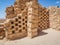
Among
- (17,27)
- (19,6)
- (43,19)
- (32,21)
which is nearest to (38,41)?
(32,21)

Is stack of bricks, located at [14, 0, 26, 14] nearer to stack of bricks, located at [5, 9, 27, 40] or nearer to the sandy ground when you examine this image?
stack of bricks, located at [5, 9, 27, 40]

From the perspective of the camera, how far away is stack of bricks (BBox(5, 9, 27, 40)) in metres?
5.12

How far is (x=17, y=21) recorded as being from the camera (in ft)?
18.1

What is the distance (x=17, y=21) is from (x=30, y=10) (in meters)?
0.95

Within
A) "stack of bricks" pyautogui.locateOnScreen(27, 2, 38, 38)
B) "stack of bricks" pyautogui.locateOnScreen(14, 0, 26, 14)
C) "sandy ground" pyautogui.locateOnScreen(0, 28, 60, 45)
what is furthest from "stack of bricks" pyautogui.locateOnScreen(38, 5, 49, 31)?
"sandy ground" pyautogui.locateOnScreen(0, 28, 60, 45)

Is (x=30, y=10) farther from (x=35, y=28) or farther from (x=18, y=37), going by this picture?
(x=18, y=37)

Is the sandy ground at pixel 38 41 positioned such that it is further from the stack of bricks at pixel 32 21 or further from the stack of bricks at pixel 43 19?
the stack of bricks at pixel 43 19

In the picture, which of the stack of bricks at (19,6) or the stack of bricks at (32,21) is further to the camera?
the stack of bricks at (19,6)

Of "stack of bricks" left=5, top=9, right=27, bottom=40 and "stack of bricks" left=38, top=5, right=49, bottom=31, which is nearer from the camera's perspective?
"stack of bricks" left=5, top=9, right=27, bottom=40

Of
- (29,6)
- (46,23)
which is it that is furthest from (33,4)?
(46,23)

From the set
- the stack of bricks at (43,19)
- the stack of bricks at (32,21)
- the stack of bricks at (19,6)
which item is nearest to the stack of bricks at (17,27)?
the stack of bricks at (32,21)

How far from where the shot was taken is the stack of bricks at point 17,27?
5117 millimetres

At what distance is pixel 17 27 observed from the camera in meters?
5.47

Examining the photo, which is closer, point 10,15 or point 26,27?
point 26,27
